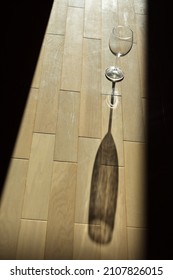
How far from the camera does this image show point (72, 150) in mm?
1391

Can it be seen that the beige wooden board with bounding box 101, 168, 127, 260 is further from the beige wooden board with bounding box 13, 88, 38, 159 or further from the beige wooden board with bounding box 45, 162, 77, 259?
the beige wooden board with bounding box 13, 88, 38, 159

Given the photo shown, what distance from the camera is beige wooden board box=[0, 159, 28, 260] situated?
111 centimetres

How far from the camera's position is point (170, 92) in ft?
5.49

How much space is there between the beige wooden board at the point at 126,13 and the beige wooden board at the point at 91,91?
32 centimetres

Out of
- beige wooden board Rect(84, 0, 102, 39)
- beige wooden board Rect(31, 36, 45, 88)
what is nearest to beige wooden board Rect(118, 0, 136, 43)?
beige wooden board Rect(84, 0, 102, 39)

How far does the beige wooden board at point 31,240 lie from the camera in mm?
1102

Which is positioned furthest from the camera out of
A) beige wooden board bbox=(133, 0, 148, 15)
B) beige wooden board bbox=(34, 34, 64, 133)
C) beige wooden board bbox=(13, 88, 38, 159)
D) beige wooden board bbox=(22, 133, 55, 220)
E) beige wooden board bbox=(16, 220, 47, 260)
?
beige wooden board bbox=(133, 0, 148, 15)

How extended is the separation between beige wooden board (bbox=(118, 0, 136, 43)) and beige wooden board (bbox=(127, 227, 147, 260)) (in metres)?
1.41

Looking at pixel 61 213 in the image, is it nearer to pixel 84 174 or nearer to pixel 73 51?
pixel 84 174

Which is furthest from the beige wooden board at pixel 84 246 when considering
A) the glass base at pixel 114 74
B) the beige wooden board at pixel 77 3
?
the beige wooden board at pixel 77 3

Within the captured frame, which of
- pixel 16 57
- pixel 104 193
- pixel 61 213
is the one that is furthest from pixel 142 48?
pixel 61 213

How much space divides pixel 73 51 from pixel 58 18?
383 millimetres

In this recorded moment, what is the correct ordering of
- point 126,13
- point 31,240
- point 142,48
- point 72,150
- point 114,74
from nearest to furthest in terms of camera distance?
point 31,240
point 72,150
point 114,74
point 142,48
point 126,13
